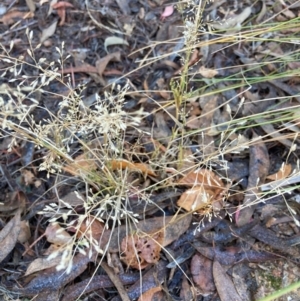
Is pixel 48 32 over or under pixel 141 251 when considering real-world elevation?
over

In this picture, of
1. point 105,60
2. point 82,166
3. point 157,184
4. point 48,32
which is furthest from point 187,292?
point 48,32

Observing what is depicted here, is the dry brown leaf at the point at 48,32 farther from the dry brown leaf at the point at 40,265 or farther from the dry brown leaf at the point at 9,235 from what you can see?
the dry brown leaf at the point at 40,265

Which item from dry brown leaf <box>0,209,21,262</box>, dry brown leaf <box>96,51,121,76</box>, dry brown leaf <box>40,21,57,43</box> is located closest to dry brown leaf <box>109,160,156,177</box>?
Answer: dry brown leaf <box>0,209,21,262</box>

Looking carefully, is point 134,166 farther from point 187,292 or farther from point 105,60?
point 105,60

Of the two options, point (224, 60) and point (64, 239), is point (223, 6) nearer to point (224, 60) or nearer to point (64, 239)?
point (224, 60)

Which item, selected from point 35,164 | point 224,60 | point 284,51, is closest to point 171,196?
point 35,164
